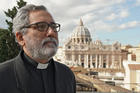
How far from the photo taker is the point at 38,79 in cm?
155

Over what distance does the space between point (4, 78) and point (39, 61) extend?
0.25 metres

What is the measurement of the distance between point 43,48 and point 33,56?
0.09m

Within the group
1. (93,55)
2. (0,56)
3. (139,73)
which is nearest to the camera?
(0,56)

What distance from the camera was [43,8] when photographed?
161 cm

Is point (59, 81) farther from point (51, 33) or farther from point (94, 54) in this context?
point (94, 54)

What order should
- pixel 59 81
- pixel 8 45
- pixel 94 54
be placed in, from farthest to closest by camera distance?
pixel 94 54, pixel 8 45, pixel 59 81

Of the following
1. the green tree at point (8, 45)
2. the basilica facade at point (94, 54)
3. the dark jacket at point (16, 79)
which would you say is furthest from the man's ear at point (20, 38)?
the basilica facade at point (94, 54)

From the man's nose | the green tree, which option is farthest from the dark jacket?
the green tree

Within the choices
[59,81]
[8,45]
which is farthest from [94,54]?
[59,81]

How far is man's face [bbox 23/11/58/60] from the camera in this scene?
59.6 inches

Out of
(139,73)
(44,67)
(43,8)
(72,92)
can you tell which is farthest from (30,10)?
(139,73)

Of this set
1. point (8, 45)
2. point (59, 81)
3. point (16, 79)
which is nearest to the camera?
point (16, 79)

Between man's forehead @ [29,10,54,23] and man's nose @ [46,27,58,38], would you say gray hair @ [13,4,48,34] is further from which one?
man's nose @ [46,27,58,38]

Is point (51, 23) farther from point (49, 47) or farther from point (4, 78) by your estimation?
point (4, 78)
